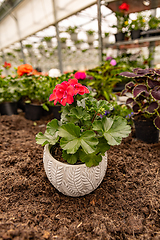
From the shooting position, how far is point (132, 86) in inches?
52.2

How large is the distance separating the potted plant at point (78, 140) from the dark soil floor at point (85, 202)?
10cm

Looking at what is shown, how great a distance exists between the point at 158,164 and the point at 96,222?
61 cm

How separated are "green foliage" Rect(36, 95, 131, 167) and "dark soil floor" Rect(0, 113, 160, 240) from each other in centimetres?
25

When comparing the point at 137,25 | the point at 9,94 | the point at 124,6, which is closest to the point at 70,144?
the point at 9,94

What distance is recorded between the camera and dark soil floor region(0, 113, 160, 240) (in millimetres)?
677

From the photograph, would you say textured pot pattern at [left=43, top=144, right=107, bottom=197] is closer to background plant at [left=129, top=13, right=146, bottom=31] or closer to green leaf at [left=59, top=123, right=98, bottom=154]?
green leaf at [left=59, top=123, right=98, bottom=154]

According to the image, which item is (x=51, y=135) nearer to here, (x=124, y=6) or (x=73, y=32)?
(x=124, y=6)

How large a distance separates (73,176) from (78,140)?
19 centimetres

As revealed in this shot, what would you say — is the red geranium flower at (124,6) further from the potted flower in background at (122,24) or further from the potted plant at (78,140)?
the potted plant at (78,140)

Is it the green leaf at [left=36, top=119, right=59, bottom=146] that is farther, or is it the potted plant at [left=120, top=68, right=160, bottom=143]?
the potted plant at [left=120, top=68, right=160, bottom=143]

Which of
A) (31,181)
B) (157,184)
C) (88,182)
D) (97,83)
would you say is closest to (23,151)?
(31,181)

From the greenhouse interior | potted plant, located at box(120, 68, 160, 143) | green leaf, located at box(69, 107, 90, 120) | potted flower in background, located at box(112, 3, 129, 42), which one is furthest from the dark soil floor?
potted flower in background, located at box(112, 3, 129, 42)

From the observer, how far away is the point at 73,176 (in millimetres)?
Result: 776

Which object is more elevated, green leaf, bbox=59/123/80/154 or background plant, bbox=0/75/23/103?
background plant, bbox=0/75/23/103
